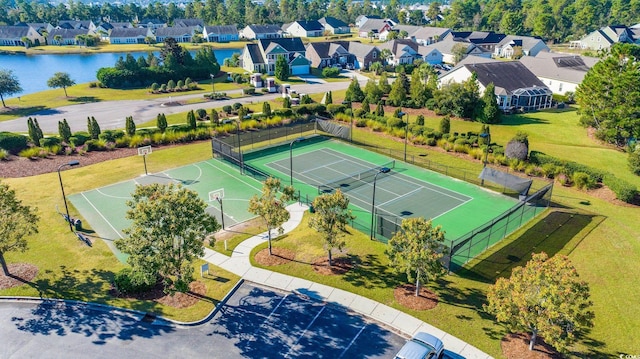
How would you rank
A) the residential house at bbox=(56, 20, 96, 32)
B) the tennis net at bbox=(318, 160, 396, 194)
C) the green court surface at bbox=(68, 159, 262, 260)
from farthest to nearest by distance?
the residential house at bbox=(56, 20, 96, 32), the tennis net at bbox=(318, 160, 396, 194), the green court surface at bbox=(68, 159, 262, 260)

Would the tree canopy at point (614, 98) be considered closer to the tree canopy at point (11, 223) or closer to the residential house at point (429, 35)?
the tree canopy at point (11, 223)

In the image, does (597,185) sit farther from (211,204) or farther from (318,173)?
(211,204)

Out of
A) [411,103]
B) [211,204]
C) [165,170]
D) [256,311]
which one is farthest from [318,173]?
[411,103]

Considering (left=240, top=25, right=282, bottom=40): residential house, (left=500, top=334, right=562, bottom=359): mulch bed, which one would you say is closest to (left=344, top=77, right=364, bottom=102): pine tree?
(left=500, top=334, right=562, bottom=359): mulch bed

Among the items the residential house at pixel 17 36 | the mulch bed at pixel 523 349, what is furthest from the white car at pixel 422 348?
the residential house at pixel 17 36

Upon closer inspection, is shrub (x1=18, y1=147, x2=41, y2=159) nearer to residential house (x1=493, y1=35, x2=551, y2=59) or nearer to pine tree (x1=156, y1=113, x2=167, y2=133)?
pine tree (x1=156, y1=113, x2=167, y2=133)
